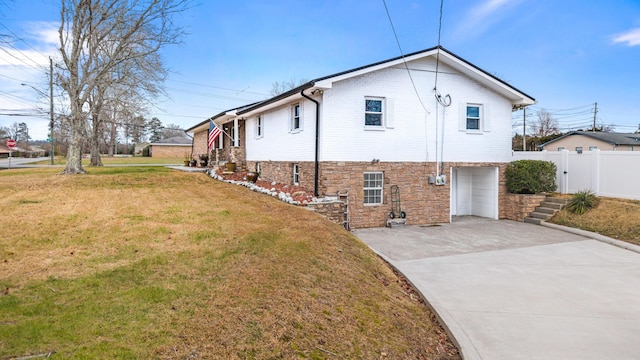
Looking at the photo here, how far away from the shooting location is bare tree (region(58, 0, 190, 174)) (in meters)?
14.3

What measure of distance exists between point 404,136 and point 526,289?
731cm

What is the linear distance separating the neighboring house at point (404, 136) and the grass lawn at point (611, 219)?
265cm

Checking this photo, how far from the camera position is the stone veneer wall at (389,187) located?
39.2 ft

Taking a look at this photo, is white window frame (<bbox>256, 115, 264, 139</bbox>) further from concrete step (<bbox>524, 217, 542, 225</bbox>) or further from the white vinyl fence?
concrete step (<bbox>524, 217, 542, 225</bbox>)

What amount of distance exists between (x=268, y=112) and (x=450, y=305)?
13.3 metres

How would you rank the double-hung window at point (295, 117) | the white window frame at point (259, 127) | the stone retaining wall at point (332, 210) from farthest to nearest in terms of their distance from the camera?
the white window frame at point (259, 127) → the double-hung window at point (295, 117) → the stone retaining wall at point (332, 210)

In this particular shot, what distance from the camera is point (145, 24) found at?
→ 49.3 ft

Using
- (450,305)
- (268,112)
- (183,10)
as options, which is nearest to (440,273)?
(450,305)

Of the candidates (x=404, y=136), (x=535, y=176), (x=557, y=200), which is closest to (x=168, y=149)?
(x=404, y=136)

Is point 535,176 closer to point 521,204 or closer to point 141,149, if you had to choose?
point 521,204

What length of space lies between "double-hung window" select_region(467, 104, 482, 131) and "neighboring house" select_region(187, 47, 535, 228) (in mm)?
38

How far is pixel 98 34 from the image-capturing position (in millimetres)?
15164

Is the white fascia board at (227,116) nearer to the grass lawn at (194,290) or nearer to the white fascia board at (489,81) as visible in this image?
the white fascia board at (489,81)

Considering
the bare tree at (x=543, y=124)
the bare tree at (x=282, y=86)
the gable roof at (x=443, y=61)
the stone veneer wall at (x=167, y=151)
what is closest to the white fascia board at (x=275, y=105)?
the gable roof at (x=443, y=61)
